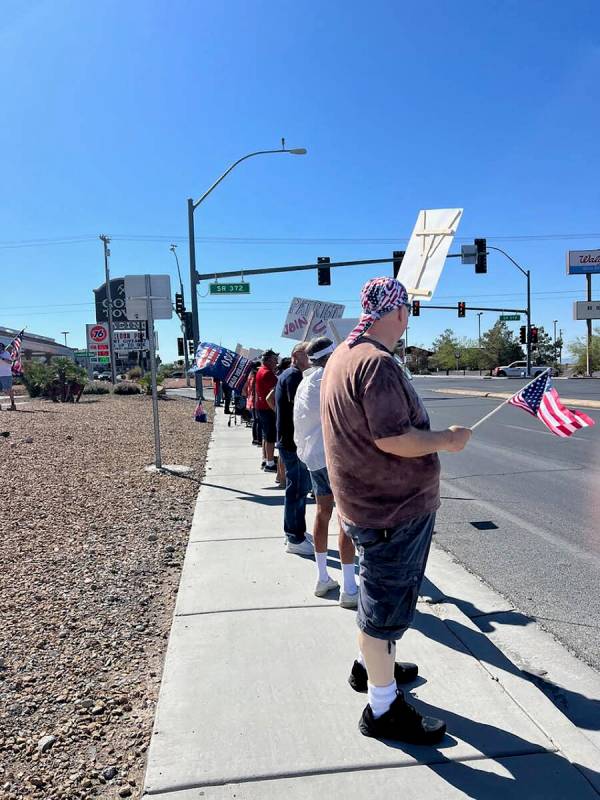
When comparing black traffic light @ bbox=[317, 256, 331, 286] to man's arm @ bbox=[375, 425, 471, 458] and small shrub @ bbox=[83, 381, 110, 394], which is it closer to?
small shrub @ bbox=[83, 381, 110, 394]

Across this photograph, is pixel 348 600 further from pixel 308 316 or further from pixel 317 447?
pixel 308 316

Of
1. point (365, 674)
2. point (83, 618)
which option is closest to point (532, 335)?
point (83, 618)

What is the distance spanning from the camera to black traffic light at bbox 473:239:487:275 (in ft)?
85.5

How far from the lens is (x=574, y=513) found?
6.80 meters

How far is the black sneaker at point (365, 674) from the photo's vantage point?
3021 millimetres

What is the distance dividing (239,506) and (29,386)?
2338 centimetres

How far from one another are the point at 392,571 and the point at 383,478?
39 centimetres

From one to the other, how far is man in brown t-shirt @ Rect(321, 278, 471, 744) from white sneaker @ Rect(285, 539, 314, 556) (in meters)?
2.53

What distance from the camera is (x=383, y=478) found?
8.07 ft

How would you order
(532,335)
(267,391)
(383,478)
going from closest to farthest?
(383,478), (267,391), (532,335)

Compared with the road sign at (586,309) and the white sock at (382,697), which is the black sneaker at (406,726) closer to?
the white sock at (382,697)

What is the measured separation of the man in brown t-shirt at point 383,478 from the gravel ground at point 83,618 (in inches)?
44.0

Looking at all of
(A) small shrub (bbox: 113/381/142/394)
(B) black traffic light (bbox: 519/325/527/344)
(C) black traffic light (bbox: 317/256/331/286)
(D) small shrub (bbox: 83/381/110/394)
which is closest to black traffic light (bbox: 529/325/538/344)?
(B) black traffic light (bbox: 519/325/527/344)

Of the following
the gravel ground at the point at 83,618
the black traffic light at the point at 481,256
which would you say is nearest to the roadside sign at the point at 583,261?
the black traffic light at the point at 481,256
